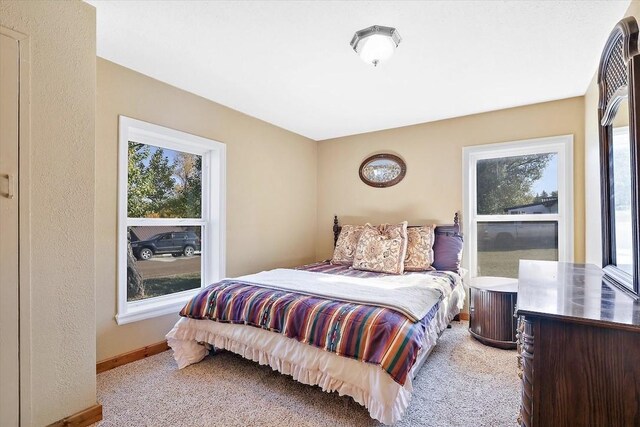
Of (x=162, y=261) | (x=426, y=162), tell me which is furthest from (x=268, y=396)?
(x=426, y=162)

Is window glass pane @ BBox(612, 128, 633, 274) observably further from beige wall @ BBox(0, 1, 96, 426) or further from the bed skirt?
beige wall @ BBox(0, 1, 96, 426)

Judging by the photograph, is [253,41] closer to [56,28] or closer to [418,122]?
[56,28]

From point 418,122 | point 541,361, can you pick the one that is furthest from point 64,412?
point 418,122

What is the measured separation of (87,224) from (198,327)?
43.9 inches

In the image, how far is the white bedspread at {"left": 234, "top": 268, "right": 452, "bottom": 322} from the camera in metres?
2.02

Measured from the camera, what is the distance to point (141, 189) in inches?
109

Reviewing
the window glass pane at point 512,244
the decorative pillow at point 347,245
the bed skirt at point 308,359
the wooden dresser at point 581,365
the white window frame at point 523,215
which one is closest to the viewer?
the wooden dresser at point 581,365

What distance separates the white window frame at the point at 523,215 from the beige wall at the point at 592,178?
0.53 feet

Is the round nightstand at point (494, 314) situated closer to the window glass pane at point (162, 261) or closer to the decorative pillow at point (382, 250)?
the decorative pillow at point (382, 250)

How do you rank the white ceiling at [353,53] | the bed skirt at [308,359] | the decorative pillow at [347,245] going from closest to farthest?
the bed skirt at [308,359] < the white ceiling at [353,53] < the decorative pillow at [347,245]

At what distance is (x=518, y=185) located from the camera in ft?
11.2

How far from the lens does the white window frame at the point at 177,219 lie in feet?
8.16

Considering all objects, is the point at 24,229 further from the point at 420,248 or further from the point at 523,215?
the point at 523,215

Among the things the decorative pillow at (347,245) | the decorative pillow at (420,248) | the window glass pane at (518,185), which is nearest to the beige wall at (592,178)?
the window glass pane at (518,185)
